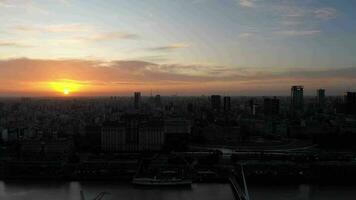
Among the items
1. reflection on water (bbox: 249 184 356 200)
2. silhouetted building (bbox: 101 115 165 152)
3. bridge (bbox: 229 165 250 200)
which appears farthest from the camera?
silhouetted building (bbox: 101 115 165 152)

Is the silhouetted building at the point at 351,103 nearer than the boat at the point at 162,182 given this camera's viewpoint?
No

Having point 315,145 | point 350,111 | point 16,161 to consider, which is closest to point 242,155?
point 315,145

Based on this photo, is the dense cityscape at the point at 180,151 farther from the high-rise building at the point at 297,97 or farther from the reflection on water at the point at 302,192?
the high-rise building at the point at 297,97

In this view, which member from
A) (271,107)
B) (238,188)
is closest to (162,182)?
(238,188)

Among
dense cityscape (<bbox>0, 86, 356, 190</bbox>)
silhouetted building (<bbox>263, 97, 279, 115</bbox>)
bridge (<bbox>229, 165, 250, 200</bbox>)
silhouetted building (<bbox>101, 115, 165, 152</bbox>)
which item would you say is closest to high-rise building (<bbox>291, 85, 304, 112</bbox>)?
silhouetted building (<bbox>263, 97, 279, 115</bbox>)

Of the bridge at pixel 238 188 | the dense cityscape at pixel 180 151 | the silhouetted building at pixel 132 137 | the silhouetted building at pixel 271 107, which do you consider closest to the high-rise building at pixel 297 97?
the silhouetted building at pixel 271 107

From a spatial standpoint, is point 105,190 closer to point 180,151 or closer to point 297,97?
point 180,151

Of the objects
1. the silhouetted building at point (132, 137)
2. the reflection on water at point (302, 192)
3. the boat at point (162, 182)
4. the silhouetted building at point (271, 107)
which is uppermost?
the silhouetted building at point (271, 107)

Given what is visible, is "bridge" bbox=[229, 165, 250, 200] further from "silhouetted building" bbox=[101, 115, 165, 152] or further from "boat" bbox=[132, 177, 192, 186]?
"silhouetted building" bbox=[101, 115, 165, 152]
